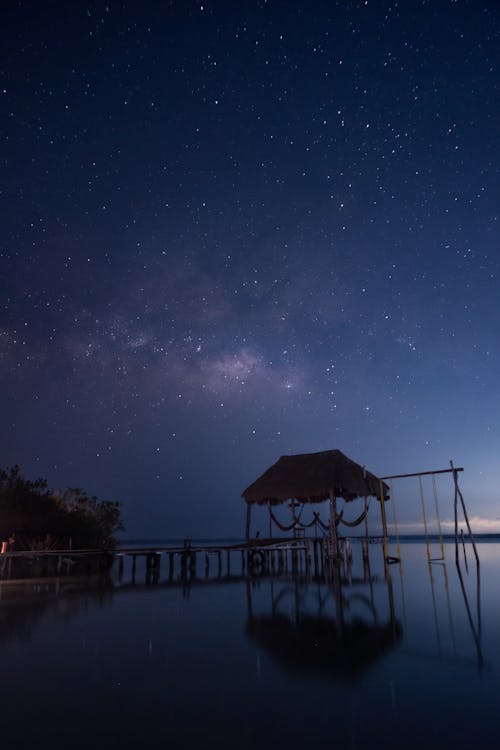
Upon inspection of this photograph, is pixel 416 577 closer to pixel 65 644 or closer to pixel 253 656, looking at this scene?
pixel 253 656

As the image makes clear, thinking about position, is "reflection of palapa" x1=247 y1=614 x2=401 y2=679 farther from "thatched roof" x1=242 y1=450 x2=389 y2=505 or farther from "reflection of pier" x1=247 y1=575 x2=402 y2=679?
"thatched roof" x1=242 y1=450 x2=389 y2=505

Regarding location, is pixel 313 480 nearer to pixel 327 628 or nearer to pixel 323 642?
pixel 327 628

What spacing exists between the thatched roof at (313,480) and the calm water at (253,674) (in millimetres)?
7412

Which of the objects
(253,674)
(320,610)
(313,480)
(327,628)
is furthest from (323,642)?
(313,480)

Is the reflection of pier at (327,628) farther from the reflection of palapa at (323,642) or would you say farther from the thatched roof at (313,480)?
the thatched roof at (313,480)

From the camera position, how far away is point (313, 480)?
2128 cm

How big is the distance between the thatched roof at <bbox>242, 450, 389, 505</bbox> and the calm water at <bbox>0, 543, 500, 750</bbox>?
7.41 meters

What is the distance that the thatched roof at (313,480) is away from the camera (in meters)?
20.8

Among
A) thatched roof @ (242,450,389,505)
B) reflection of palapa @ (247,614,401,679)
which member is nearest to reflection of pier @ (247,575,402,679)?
reflection of palapa @ (247,614,401,679)

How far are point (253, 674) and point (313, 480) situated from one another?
1468 centimetres

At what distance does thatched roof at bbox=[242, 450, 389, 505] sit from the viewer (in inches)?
820

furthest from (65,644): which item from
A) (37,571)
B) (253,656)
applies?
(37,571)

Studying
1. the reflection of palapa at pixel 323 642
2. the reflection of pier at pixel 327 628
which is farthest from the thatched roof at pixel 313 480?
the reflection of palapa at pixel 323 642

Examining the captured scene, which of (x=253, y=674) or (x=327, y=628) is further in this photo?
(x=327, y=628)
